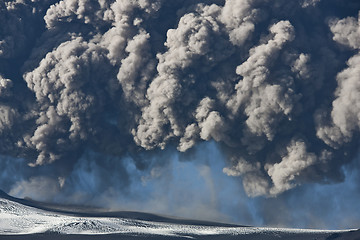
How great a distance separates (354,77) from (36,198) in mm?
22488

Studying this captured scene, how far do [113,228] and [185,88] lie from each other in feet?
32.7

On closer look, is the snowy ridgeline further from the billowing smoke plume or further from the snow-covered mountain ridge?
the billowing smoke plume

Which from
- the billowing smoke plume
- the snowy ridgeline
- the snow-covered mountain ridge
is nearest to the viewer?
the snow-covered mountain ridge

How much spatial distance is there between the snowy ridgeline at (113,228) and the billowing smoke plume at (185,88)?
13.1ft

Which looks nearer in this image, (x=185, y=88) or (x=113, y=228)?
(x=113, y=228)

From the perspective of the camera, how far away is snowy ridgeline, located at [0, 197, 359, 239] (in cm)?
2812

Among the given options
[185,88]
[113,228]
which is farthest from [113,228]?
[185,88]

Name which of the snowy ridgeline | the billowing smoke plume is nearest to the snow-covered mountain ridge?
the snowy ridgeline

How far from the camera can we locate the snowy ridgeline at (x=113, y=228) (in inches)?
1107

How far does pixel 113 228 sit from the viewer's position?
29.2 meters

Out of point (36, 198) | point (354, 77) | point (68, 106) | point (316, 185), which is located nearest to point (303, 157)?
point (316, 185)

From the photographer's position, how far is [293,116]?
3222cm

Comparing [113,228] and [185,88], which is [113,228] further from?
[185,88]

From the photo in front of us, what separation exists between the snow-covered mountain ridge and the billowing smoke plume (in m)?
3.55
